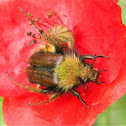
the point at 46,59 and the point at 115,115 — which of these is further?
the point at 115,115

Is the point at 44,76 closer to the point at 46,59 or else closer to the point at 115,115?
the point at 46,59

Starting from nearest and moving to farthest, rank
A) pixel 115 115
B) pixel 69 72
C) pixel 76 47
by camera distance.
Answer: pixel 69 72, pixel 76 47, pixel 115 115

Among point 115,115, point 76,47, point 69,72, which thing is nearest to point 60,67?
point 69,72

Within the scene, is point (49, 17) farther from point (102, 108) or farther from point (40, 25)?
point (102, 108)

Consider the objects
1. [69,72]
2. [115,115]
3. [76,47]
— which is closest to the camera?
[69,72]

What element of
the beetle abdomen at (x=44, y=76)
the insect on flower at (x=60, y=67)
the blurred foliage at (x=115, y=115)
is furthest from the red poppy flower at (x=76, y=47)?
the blurred foliage at (x=115, y=115)

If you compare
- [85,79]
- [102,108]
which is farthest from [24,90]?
[102,108]

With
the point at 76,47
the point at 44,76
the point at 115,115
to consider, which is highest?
the point at 76,47

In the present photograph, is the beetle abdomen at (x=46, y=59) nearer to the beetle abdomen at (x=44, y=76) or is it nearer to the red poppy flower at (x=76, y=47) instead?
the beetle abdomen at (x=44, y=76)
